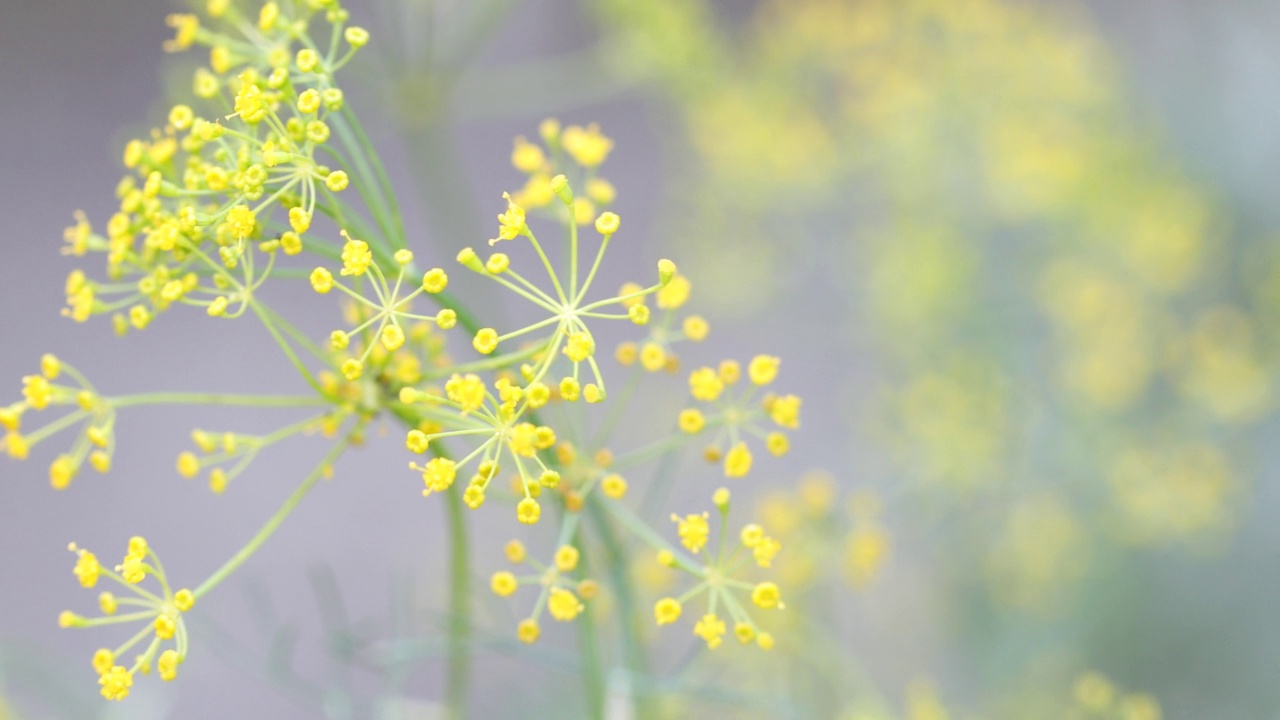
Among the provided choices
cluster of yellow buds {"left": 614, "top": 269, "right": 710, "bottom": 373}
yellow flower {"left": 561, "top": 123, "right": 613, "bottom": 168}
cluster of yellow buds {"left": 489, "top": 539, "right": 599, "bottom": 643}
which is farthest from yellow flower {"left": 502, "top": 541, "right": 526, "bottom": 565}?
yellow flower {"left": 561, "top": 123, "right": 613, "bottom": 168}

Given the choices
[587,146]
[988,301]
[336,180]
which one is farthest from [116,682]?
[988,301]

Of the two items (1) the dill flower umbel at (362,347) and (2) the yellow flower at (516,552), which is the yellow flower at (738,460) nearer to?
(1) the dill flower umbel at (362,347)

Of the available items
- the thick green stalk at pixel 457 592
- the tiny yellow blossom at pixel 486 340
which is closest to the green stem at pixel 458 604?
the thick green stalk at pixel 457 592

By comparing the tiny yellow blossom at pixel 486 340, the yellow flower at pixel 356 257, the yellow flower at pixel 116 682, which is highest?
the yellow flower at pixel 356 257

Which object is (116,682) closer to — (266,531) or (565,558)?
(266,531)

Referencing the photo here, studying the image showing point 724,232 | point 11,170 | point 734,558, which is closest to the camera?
point 734,558

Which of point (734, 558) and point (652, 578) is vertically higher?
point (652, 578)

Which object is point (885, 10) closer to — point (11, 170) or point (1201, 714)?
point (1201, 714)

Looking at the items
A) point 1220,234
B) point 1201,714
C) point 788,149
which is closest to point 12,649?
point 788,149
